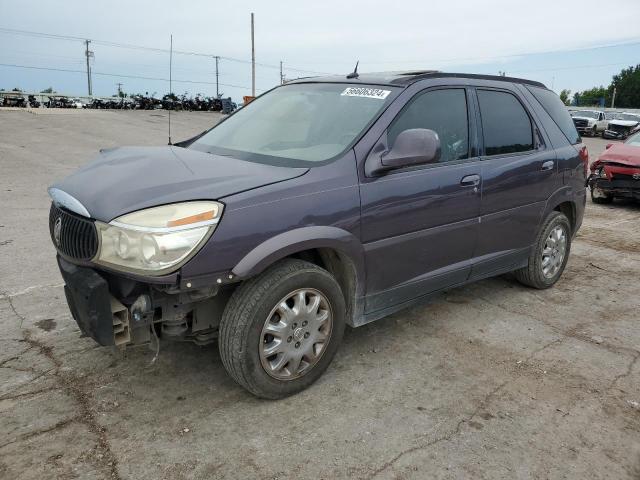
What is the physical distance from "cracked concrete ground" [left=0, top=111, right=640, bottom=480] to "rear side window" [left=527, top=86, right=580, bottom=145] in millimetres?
1580

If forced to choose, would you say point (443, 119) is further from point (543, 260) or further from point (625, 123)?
point (625, 123)

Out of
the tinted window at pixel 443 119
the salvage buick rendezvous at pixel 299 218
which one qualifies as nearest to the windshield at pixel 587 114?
the salvage buick rendezvous at pixel 299 218

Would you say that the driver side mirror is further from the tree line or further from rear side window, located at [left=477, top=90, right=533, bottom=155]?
the tree line

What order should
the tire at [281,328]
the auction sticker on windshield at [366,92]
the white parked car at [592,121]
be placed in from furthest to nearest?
the white parked car at [592,121]
the auction sticker on windshield at [366,92]
the tire at [281,328]

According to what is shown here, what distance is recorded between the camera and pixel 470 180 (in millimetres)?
3824

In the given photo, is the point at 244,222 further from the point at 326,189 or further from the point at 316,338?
the point at 316,338

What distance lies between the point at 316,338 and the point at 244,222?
872 mm

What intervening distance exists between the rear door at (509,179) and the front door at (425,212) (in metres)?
0.16

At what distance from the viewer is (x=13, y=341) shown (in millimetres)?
3664

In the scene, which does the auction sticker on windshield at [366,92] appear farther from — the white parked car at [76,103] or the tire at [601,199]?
the white parked car at [76,103]

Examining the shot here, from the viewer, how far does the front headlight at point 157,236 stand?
2.53 metres

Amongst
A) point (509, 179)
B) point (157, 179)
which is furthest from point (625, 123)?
point (157, 179)

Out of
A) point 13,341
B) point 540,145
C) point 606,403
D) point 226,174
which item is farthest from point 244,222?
point 540,145

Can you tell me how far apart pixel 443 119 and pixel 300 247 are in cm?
162
